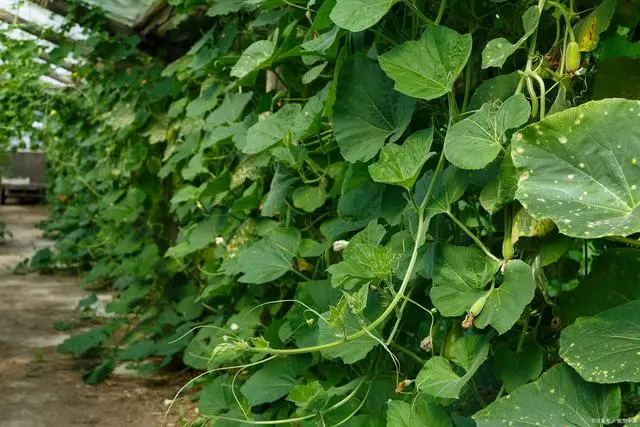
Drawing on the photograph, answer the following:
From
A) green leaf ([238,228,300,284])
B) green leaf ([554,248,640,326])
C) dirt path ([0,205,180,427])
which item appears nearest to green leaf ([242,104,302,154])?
green leaf ([238,228,300,284])

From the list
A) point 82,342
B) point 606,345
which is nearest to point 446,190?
point 606,345

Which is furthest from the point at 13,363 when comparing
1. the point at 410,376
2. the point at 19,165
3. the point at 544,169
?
the point at 19,165

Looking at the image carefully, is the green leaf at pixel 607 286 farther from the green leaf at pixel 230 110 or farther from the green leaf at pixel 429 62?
the green leaf at pixel 230 110

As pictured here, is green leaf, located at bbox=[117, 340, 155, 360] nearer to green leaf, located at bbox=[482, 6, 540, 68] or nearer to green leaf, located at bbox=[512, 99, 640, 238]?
green leaf, located at bbox=[482, 6, 540, 68]

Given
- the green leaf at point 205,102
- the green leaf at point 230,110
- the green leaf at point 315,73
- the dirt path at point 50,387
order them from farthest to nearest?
the dirt path at point 50,387 → the green leaf at point 205,102 → the green leaf at point 230,110 → the green leaf at point 315,73

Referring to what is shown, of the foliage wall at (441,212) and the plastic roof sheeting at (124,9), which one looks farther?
the plastic roof sheeting at (124,9)

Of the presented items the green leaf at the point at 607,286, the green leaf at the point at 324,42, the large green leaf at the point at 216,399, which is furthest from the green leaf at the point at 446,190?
the large green leaf at the point at 216,399

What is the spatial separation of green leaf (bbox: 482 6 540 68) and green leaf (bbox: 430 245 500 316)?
0.25 meters

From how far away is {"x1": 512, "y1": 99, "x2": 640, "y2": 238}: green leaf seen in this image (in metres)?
0.87

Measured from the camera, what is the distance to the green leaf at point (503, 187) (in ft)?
3.42

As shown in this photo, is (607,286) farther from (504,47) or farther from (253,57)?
(253,57)

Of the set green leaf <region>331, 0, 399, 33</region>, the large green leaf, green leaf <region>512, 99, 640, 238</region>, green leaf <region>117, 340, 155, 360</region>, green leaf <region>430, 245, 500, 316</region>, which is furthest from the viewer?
green leaf <region>117, 340, 155, 360</region>

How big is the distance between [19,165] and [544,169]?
17.0 m

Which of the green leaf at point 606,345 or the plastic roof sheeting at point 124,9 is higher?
the plastic roof sheeting at point 124,9
